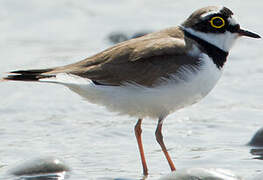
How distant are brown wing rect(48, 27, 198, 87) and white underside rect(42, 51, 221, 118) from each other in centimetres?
6

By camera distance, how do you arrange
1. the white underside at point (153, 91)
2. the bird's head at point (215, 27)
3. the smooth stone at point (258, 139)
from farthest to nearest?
the smooth stone at point (258, 139) → the bird's head at point (215, 27) → the white underside at point (153, 91)

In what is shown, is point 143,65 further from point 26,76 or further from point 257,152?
point 257,152

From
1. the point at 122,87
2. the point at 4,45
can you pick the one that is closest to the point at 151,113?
the point at 122,87

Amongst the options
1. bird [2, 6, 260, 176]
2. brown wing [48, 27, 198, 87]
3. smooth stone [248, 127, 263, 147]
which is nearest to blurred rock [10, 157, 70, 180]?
bird [2, 6, 260, 176]

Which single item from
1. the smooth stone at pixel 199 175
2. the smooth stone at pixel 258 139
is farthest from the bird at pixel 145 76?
the smooth stone at pixel 258 139

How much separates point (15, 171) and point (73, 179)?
53cm

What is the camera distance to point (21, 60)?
10.1 meters

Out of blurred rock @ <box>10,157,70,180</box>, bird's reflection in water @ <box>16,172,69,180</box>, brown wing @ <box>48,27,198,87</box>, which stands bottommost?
bird's reflection in water @ <box>16,172,69,180</box>

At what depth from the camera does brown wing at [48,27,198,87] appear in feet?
20.4

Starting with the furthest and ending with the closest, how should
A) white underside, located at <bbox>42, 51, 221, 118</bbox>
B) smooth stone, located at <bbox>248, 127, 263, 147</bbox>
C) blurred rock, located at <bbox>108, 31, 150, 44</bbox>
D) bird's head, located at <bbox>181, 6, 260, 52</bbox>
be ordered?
blurred rock, located at <bbox>108, 31, 150, 44</bbox> < smooth stone, located at <bbox>248, 127, 263, 147</bbox> < bird's head, located at <bbox>181, 6, 260, 52</bbox> < white underside, located at <bbox>42, 51, 221, 118</bbox>

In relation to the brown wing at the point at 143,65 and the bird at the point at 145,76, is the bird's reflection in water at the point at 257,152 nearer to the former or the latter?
the bird at the point at 145,76

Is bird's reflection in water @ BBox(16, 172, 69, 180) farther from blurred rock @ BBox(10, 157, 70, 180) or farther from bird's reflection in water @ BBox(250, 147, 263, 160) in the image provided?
bird's reflection in water @ BBox(250, 147, 263, 160)

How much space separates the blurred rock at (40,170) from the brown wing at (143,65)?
864 millimetres

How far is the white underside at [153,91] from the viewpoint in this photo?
20.2ft
